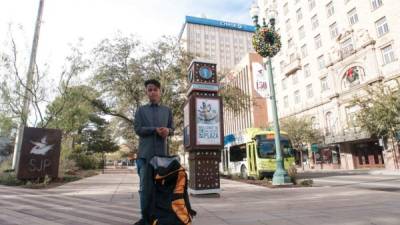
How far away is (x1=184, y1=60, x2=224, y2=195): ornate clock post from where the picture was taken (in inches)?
311

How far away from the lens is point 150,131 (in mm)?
3568

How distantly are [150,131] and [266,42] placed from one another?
10.4 meters

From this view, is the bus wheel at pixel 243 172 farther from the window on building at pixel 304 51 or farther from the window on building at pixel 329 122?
the window on building at pixel 304 51

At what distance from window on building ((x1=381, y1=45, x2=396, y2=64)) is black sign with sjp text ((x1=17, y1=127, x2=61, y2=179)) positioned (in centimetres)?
2767

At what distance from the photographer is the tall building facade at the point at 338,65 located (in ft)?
88.7

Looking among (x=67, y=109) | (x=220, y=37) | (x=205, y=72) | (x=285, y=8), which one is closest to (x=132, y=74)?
(x=67, y=109)

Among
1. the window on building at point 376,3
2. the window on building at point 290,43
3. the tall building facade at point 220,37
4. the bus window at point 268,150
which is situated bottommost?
the bus window at point 268,150

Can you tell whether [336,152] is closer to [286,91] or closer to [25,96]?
[286,91]

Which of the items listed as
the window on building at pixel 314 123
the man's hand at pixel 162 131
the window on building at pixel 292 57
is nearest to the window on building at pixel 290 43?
the window on building at pixel 292 57

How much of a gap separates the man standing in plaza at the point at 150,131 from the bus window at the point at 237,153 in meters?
14.4

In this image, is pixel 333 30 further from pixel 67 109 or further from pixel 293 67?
A: pixel 67 109

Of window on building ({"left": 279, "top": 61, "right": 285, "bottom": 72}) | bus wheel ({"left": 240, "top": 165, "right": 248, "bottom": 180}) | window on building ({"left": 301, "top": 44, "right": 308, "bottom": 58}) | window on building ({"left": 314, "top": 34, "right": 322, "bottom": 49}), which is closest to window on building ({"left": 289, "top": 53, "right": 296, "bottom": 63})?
window on building ({"left": 301, "top": 44, "right": 308, "bottom": 58})

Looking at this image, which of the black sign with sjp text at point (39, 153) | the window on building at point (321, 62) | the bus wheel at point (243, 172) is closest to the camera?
the black sign with sjp text at point (39, 153)

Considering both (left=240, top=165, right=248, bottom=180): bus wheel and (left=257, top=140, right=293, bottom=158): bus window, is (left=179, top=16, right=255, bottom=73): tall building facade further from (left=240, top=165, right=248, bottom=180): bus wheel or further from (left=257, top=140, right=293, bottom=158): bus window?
(left=257, top=140, right=293, bottom=158): bus window
